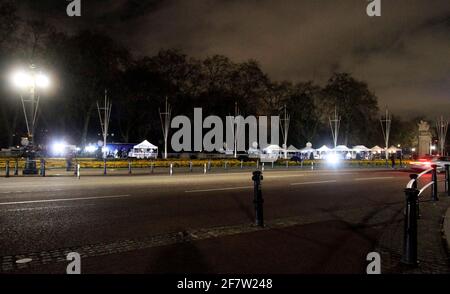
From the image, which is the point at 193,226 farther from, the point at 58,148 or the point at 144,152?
the point at 58,148

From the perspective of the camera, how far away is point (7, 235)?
22.8ft

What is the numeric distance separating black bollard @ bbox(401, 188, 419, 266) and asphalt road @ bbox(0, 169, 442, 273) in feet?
2.26

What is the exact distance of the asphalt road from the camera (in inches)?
221

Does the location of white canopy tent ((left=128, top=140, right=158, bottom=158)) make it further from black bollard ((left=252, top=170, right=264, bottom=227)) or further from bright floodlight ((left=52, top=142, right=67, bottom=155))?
black bollard ((left=252, top=170, right=264, bottom=227))

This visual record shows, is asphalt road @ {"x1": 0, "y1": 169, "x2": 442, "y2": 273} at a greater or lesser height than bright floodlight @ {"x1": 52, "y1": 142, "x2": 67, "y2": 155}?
lesser

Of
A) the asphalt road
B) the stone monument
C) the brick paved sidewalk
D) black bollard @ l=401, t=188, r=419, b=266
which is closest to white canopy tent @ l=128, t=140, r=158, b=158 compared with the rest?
the asphalt road

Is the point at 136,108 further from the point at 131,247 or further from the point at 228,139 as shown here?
the point at 131,247

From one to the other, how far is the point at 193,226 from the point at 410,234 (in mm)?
4256

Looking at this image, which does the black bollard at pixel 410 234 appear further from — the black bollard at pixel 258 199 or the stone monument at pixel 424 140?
the stone monument at pixel 424 140

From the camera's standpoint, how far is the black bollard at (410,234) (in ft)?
18.5

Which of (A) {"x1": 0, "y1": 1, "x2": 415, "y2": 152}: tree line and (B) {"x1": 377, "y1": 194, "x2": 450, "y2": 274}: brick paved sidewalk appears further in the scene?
(A) {"x1": 0, "y1": 1, "x2": 415, "y2": 152}: tree line

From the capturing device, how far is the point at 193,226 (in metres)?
8.13

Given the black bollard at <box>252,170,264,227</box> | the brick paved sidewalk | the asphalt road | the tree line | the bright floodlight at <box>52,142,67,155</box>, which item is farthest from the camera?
the bright floodlight at <box>52,142,67,155</box>

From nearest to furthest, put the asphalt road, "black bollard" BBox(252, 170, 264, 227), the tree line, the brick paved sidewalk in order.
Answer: the brick paved sidewalk, the asphalt road, "black bollard" BBox(252, 170, 264, 227), the tree line
